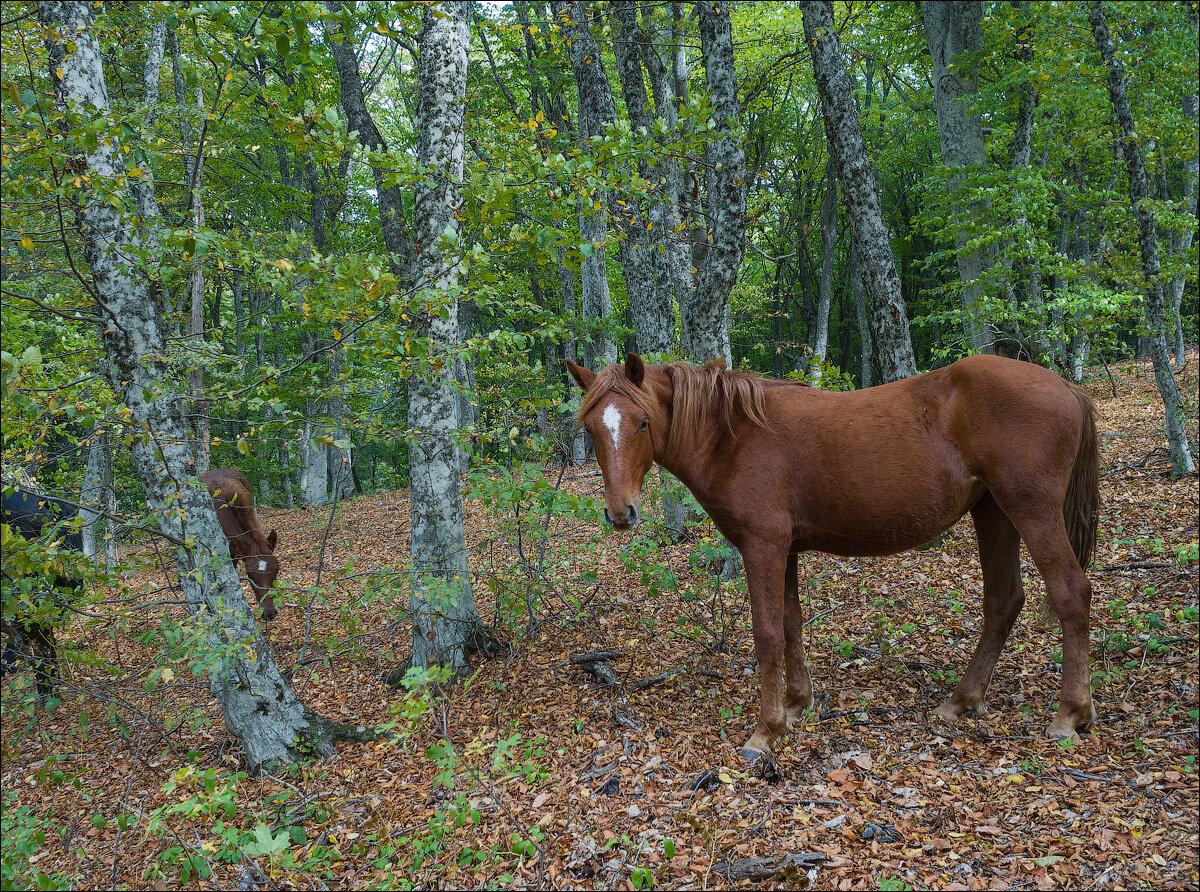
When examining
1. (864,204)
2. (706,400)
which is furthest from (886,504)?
(864,204)

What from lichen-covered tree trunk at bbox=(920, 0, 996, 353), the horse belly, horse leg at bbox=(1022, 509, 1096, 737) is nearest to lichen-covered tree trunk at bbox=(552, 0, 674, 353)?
Answer: lichen-covered tree trunk at bbox=(920, 0, 996, 353)

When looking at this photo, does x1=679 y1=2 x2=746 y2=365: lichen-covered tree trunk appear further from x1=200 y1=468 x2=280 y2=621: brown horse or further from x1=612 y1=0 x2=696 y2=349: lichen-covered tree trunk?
x1=200 y1=468 x2=280 y2=621: brown horse

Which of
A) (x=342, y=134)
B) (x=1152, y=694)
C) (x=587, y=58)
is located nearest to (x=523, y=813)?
(x=1152, y=694)

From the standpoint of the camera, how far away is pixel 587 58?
848 cm

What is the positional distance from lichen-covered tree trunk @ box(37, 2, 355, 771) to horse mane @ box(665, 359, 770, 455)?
3.20 meters

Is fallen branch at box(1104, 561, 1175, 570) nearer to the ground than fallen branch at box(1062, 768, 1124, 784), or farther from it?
farther from it

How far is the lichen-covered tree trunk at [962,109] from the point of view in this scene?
10141mm

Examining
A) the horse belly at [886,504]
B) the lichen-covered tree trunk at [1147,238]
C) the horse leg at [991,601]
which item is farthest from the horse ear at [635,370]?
the lichen-covered tree trunk at [1147,238]

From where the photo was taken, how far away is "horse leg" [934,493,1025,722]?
4645 mm

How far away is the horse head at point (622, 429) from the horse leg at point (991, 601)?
2507mm

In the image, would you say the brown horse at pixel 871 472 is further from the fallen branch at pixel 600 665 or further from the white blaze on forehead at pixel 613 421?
the fallen branch at pixel 600 665

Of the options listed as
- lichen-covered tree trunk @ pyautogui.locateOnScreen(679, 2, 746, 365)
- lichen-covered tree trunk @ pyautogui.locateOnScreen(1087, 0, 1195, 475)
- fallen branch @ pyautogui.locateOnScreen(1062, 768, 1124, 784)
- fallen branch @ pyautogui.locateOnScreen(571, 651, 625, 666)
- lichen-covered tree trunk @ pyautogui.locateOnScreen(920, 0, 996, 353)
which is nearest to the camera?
fallen branch @ pyautogui.locateOnScreen(1062, 768, 1124, 784)

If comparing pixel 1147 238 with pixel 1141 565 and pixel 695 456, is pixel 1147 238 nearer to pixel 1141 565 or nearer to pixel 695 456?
pixel 1141 565

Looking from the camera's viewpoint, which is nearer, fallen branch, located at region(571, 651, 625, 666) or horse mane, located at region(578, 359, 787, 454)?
horse mane, located at region(578, 359, 787, 454)
